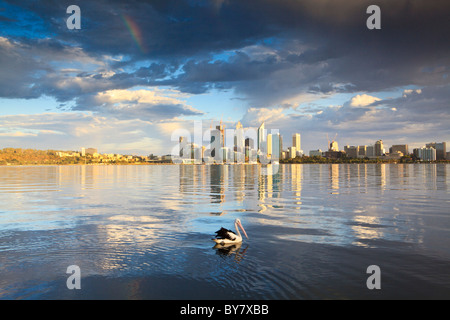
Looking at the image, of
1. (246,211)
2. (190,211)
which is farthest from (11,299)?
(246,211)

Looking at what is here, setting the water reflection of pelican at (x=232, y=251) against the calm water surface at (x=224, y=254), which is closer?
Result: the calm water surface at (x=224, y=254)

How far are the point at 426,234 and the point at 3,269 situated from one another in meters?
25.8

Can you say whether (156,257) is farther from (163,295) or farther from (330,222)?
(330,222)

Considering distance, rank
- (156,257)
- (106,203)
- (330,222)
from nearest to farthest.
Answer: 1. (156,257)
2. (330,222)
3. (106,203)

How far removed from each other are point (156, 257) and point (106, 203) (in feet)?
84.1

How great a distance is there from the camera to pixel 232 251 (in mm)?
18625

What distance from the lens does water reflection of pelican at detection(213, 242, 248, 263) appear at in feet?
57.8

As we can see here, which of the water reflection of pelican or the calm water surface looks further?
the water reflection of pelican

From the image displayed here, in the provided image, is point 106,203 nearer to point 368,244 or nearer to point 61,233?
point 61,233

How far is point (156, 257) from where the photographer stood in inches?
684

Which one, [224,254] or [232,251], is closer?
[224,254]

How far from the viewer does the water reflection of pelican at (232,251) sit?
17609 mm

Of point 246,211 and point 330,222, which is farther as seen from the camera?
point 246,211
